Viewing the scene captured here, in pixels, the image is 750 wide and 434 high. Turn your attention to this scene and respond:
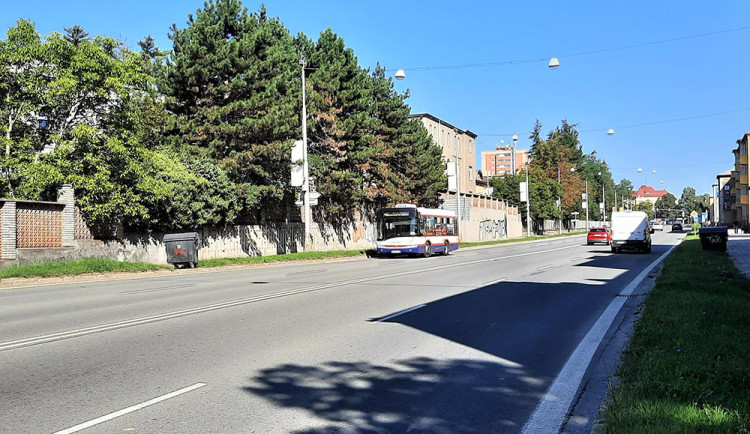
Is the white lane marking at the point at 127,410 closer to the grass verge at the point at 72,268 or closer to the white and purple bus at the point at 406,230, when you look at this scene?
the grass verge at the point at 72,268

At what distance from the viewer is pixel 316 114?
34.2 metres

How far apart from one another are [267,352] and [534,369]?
10.4 feet

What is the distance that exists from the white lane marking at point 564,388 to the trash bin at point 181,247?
18060mm

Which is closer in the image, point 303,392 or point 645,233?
point 303,392

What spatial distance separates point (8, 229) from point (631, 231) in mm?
28380

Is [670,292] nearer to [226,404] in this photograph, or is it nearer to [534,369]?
[534,369]

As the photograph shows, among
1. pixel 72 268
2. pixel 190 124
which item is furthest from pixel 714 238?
pixel 72 268

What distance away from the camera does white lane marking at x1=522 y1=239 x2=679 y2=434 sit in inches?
189

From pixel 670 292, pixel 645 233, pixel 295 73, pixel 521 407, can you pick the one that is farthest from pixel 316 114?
pixel 521 407

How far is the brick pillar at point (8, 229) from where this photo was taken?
1955 cm

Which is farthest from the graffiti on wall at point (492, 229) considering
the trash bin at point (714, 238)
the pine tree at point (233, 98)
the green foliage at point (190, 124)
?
the pine tree at point (233, 98)

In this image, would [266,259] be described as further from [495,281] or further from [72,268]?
[495,281]

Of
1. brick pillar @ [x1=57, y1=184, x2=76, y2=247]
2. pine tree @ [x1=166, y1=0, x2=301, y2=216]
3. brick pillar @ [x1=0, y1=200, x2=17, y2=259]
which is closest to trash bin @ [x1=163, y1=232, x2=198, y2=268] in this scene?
brick pillar @ [x1=57, y1=184, x2=76, y2=247]

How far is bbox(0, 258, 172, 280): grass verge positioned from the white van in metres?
23.4
